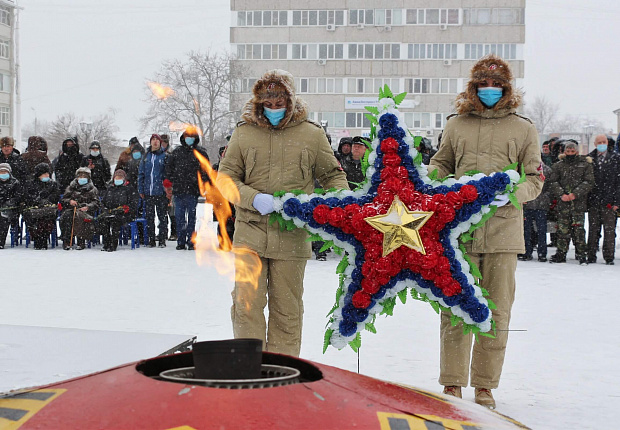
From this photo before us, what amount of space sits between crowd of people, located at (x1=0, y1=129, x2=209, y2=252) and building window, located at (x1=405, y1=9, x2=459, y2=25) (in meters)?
46.9

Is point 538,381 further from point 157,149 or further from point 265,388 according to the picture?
point 157,149

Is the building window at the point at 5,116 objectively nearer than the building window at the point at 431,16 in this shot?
No

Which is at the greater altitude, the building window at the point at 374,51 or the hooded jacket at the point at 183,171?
the building window at the point at 374,51

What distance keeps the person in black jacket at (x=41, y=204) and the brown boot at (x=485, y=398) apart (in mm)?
10754

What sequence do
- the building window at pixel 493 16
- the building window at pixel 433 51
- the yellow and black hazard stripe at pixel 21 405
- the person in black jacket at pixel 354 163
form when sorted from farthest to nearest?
the building window at pixel 433 51
the building window at pixel 493 16
the person in black jacket at pixel 354 163
the yellow and black hazard stripe at pixel 21 405

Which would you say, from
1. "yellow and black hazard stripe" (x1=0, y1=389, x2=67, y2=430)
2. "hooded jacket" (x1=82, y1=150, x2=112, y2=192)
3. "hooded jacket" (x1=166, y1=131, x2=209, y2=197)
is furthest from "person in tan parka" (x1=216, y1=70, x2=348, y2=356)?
"hooded jacket" (x1=82, y1=150, x2=112, y2=192)

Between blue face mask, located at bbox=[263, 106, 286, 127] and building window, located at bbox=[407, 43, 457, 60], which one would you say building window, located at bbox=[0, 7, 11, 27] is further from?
blue face mask, located at bbox=[263, 106, 286, 127]

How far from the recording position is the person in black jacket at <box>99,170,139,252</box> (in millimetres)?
13789

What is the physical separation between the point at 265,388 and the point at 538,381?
3718mm

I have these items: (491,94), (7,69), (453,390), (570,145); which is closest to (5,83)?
(7,69)

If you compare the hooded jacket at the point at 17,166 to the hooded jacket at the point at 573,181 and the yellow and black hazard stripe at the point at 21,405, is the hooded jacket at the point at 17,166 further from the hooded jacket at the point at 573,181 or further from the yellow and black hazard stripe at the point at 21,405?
the yellow and black hazard stripe at the point at 21,405

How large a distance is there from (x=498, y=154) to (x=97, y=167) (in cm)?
1186

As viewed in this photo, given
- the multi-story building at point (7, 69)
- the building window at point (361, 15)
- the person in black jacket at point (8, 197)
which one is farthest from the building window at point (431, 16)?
the person in black jacket at point (8, 197)

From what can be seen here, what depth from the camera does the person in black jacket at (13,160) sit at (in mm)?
14484
